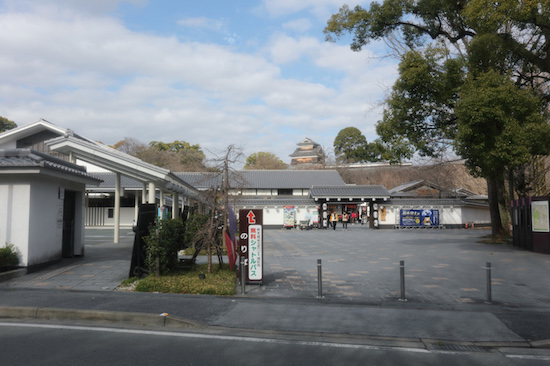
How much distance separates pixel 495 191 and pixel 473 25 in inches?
400

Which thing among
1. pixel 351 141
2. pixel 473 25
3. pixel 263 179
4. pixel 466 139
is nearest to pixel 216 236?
pixel 466 139

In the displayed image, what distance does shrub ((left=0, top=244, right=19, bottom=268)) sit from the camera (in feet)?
30.9

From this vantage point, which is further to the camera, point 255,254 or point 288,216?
point 288,216

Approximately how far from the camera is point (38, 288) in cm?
852

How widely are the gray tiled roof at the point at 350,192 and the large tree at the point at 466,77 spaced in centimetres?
1579

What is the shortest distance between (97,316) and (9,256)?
15.5ft

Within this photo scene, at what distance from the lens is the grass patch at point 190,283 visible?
27.6ft

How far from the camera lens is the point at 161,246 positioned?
920 centimetres

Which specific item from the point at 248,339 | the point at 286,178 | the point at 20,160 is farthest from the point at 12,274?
the point at 286,178

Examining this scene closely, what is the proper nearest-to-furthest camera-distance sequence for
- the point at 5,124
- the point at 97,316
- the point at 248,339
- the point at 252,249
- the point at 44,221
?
the point at 248,339
the point at 97,316
the point at 252,249
the point at 44,221
the point at 5,124

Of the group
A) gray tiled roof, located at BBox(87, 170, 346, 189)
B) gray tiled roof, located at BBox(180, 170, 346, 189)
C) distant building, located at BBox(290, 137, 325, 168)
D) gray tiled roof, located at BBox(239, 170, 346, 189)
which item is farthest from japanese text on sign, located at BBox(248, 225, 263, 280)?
distant building, located at BBox(290, 137, 325, 168)

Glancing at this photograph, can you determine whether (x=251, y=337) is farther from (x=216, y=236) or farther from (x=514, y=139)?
(x=514, y=139)

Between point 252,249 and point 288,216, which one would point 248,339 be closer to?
point 252,249

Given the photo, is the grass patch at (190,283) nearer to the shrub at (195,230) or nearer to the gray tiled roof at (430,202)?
the shrub at (195,230)
